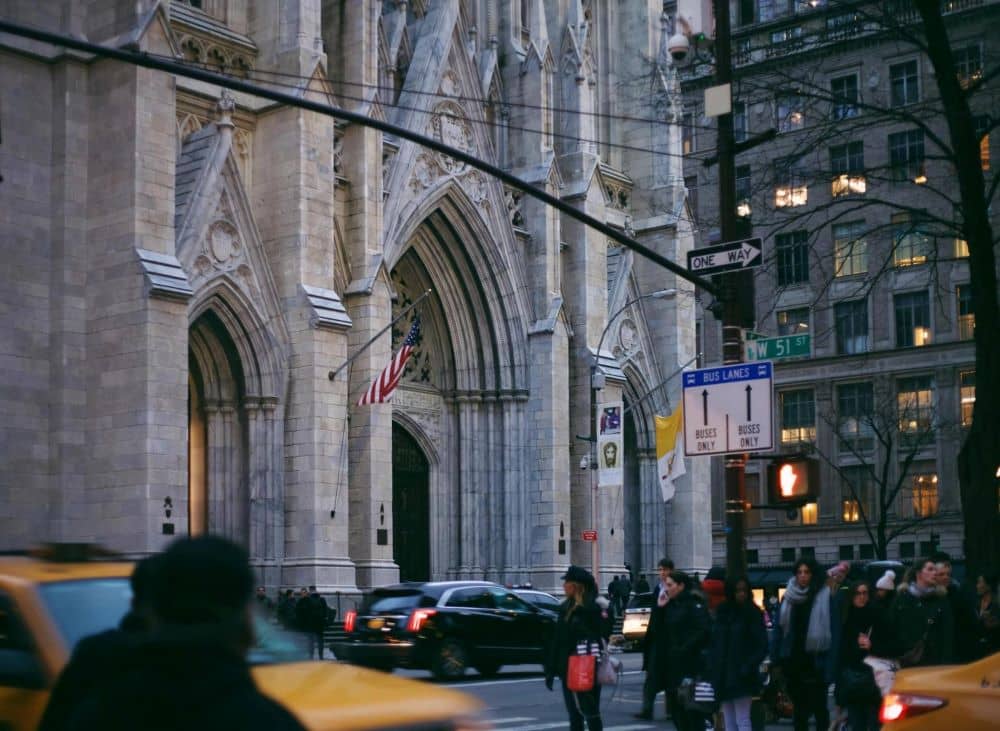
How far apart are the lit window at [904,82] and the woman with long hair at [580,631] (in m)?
51.7

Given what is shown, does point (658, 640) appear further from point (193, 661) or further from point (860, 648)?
point (193, 661)

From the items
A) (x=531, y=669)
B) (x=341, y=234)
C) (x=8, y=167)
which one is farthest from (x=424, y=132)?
(x=531, y=669)

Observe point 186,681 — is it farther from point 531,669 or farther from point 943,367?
point 943,367

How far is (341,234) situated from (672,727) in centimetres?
2090

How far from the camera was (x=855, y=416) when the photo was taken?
61094mm

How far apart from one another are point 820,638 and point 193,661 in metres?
10.6

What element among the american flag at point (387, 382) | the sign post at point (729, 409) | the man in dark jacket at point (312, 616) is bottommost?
the man in dark jacket at point (312, 616)

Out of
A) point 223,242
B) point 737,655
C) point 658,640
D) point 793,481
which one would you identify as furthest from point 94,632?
point 223,242

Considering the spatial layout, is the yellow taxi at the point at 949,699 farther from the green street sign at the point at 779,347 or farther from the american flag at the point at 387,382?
the american flag at the point at 387,382

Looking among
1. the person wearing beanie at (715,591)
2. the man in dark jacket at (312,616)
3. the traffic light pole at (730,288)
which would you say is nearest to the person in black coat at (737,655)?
the person wearing beanie at (715,591)

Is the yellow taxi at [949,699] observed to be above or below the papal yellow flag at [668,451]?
below

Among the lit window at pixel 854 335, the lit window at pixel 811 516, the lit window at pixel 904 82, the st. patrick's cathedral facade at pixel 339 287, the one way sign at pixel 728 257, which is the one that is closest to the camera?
the one way sign at pixel 728 257

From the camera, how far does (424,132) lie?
39.1 meters

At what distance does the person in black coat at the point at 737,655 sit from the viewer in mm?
11375
